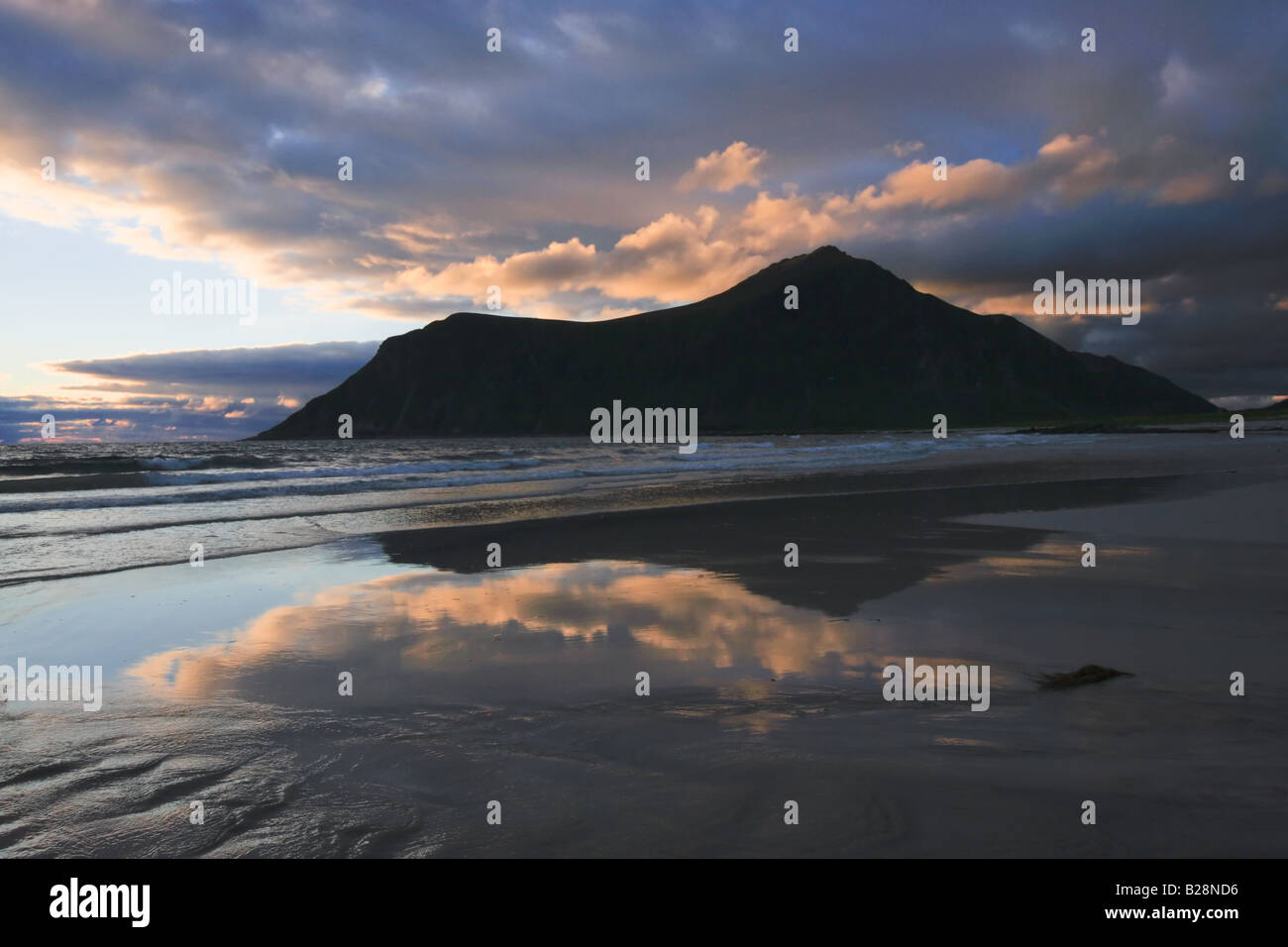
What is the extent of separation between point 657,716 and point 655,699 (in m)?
0.38

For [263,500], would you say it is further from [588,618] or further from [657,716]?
[657,716]

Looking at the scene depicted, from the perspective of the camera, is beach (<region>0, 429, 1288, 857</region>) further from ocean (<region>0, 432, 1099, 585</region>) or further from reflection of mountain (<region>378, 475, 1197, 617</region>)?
ocean (<region>0, 432, 1099, 585</region>)

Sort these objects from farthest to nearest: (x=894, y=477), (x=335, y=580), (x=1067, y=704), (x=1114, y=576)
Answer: (x=894, y=477)
(x=335, y=580)
(x=1114, y=576)
(x=1067, y=704)

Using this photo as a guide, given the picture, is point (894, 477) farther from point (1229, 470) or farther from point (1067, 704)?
point (1067, 704)

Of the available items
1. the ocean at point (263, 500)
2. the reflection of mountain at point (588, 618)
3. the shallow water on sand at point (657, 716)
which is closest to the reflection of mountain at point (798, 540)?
the reflection of mountain at point (588, 618)

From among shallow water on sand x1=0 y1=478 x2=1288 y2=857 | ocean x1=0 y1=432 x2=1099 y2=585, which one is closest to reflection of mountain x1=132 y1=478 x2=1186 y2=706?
shallow water on sand x1=0 y1=478 x2=1288 y2=857

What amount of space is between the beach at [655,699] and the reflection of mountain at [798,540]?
153 millimetres

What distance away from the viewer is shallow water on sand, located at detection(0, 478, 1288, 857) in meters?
3.28

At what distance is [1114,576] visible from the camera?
8.95 meters

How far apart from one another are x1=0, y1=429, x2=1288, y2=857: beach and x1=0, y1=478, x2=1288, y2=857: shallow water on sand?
2cm

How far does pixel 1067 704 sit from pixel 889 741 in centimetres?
146

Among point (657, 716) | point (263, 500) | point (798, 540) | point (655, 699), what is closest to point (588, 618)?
point (655, 699)

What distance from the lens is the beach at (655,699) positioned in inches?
130
